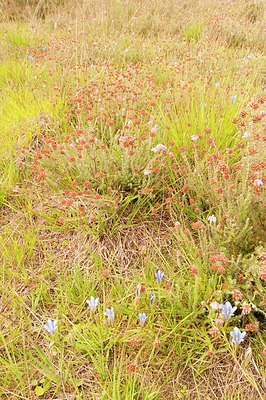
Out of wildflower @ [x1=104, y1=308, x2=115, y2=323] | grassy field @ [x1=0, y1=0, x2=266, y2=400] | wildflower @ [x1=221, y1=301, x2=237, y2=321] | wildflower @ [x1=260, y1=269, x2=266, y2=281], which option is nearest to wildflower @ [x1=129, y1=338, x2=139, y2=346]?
grassy field @ [x1=0, y1=0, x2=266, y2=400]

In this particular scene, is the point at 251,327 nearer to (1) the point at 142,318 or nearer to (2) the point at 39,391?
(1) the point at 142,318

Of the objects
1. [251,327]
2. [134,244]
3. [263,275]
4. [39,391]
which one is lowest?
[39,391]

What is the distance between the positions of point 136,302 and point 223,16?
193 inches

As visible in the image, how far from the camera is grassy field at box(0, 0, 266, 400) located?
1.53m

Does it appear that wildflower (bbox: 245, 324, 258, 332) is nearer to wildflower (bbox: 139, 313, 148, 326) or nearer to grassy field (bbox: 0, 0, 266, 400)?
grassy field (bbox: 0, 0, 266, 400)

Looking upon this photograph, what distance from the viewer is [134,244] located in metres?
2.08

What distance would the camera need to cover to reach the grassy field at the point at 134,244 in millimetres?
1531

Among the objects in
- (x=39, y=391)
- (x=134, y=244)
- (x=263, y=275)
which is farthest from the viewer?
(x=134, y=244)

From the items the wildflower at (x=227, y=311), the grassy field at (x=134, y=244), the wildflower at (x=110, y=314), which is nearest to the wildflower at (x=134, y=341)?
the grassy field at (x=134, y=244)

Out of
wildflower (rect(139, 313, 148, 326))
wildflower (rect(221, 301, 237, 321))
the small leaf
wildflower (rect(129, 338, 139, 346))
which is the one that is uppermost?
wildflower (rect(221, 301, 237, 321))

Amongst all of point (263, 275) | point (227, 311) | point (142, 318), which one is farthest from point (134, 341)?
point (263, 275)

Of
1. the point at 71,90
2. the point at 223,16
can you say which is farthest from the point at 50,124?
the point at 223,16

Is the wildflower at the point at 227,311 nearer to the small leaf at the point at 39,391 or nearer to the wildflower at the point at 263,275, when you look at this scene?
the wildflower at the point at 263,275

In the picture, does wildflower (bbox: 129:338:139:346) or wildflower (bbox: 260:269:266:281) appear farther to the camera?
wildflower (bbox: 129:338:139:346)
